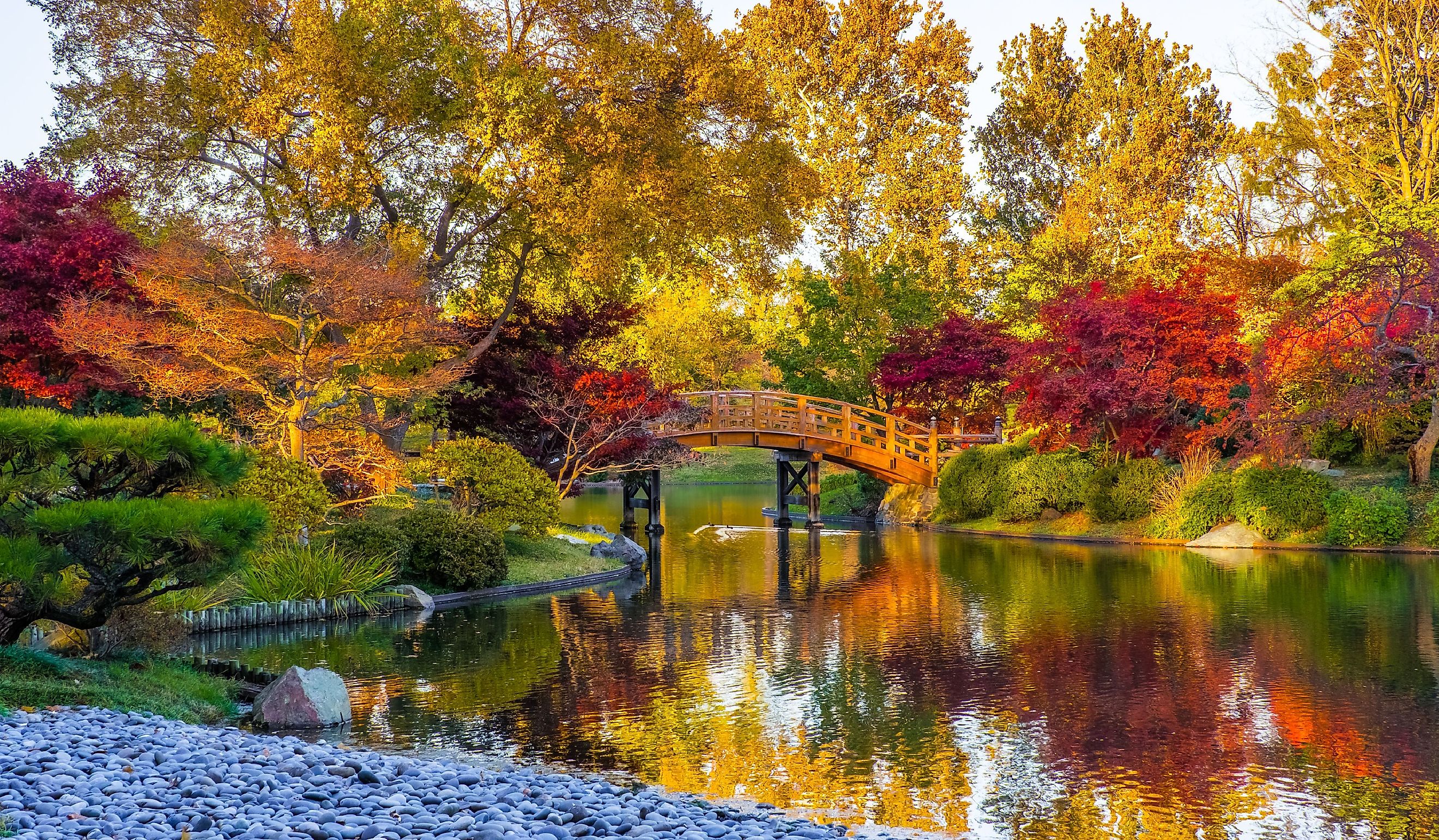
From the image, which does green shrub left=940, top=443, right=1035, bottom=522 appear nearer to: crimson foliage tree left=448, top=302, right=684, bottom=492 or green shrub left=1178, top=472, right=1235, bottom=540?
green shrub left=1178, top=472, right=1235, bottom=540

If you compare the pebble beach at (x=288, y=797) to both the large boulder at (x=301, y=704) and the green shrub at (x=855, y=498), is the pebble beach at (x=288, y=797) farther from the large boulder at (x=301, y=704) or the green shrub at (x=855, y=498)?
the green shrub at (x=855, y=498)

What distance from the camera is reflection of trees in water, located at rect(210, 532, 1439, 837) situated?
6.48 m

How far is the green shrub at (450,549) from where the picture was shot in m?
14.6

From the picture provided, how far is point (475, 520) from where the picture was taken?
1534cm

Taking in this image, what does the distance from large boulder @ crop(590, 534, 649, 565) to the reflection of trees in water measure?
2.93 metres

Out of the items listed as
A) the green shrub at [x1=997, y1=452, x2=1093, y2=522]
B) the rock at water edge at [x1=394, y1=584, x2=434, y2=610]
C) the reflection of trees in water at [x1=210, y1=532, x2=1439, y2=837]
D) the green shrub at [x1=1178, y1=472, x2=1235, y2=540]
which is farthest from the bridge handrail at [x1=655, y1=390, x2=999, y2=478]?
the rock at water edge at [x1=394, y1=584, x2=434, y2=610]

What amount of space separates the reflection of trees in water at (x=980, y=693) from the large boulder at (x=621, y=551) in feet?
9.62

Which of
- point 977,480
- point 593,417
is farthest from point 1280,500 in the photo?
point 593,417

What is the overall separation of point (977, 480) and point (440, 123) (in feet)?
42.7

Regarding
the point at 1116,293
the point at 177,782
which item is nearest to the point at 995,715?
the point at 177,782

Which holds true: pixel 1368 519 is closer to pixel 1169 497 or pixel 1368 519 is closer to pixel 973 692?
pixel 1169 497

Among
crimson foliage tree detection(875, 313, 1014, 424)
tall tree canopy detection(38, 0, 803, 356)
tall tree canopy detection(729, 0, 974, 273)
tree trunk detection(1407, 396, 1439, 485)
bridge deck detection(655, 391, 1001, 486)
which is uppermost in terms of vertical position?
tall tree canopy detection(729, 0, 974, 273)

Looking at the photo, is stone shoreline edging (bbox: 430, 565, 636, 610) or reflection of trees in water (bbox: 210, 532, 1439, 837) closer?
reflection of trees in water (bbox: 210, 532, 1439, 837)

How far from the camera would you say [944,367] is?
27031mm
